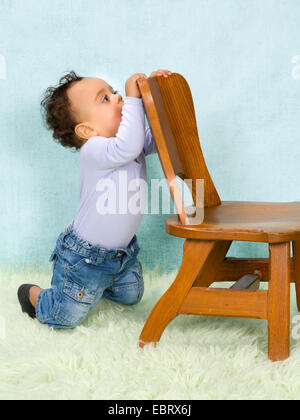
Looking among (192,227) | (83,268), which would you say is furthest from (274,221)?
(83,268)

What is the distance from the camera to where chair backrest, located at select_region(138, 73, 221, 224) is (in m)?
1.08

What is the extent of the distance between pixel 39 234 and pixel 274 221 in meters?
0.81

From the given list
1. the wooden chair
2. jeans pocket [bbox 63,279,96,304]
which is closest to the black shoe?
jeans pocket [bbox 63,279,96,304]

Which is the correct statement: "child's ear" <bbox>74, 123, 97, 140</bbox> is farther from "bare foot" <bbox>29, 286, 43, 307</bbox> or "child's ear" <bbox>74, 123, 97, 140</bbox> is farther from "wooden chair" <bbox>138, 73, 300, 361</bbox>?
"bare foot" <bbox>29, 286, 43, 307</bbox>

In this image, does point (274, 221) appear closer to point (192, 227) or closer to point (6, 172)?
point (192, 227)

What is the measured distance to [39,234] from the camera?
67.1 inches

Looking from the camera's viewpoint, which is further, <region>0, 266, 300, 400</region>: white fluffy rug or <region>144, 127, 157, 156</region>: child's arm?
<region>144, 127, 157, 156</region>: child's arm

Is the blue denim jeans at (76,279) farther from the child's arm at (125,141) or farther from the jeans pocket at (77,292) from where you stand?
the child's arm at (125,141)

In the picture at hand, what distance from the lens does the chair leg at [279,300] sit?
1049 mm

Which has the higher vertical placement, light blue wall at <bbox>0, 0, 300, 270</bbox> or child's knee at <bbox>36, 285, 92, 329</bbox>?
light blue wall at <bbox>0, 0, 300, 270</bbox>

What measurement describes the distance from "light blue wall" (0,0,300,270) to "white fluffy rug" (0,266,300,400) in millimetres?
439

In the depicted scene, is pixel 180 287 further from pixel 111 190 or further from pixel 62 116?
pixel 62 116

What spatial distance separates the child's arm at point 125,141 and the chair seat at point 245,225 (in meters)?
0.16

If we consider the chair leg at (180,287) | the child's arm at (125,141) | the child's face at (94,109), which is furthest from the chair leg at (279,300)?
the child's face at (94,109)
